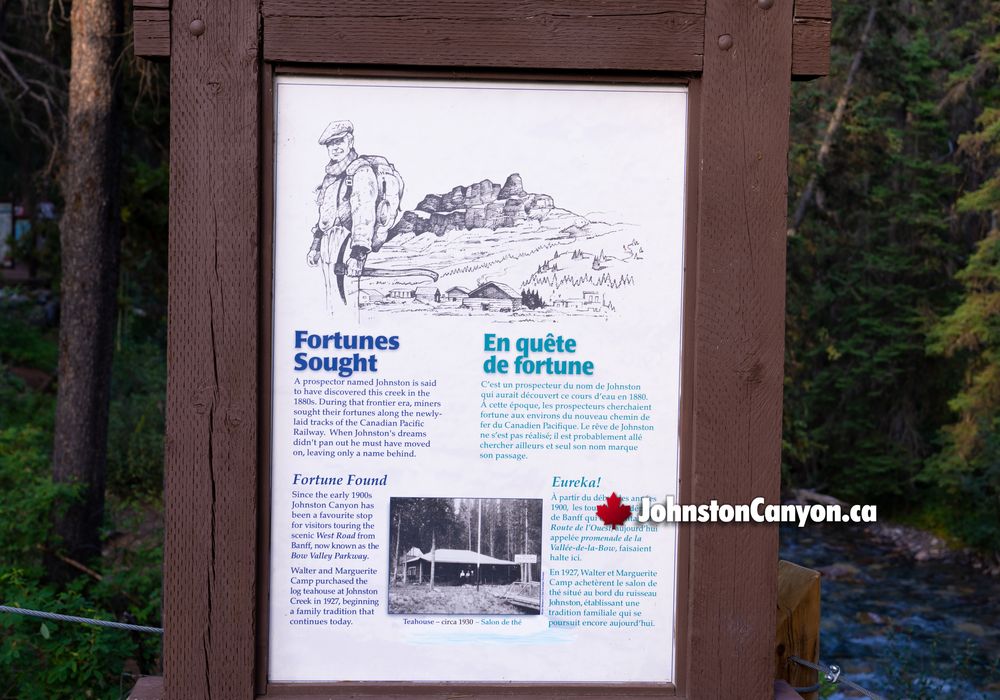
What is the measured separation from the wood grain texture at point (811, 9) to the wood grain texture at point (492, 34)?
251 millimetres

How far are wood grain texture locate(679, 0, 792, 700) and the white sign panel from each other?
0.16m

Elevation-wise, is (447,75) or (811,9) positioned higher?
(811,9)

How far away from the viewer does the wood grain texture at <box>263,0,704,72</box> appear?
2.64 meters

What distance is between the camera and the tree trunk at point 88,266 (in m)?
7.93

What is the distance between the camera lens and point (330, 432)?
266 cm

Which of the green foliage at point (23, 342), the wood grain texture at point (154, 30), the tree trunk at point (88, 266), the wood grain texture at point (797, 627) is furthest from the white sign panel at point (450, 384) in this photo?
the green foliage at point (23, 342)

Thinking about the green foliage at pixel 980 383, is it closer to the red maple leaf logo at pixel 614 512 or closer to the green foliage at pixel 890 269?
the green foliage at pixel 890 269

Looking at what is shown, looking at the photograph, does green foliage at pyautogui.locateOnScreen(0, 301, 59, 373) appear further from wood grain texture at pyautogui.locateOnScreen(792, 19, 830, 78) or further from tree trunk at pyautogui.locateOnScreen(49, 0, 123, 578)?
wood grain texture at pyautogui.locateOnScreen(792, 19, 830, 78)

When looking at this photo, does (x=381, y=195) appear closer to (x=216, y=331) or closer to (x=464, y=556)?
(x=216, y=331)

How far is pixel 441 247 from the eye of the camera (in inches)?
106

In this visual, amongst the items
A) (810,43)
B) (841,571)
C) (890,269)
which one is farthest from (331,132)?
(890,269)

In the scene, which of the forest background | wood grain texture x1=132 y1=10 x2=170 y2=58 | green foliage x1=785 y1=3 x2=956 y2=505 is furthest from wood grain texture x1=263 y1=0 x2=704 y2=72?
green foliage x1=785 y1=3 x2=956 y2=505

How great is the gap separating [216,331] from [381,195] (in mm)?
523

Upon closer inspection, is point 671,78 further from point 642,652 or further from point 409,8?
point 642,652
